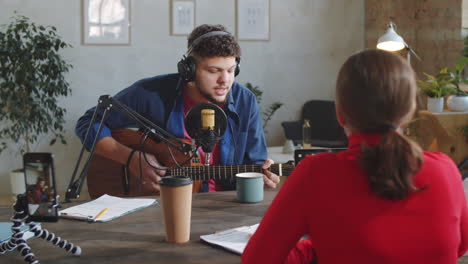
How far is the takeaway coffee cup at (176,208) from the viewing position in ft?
3.98

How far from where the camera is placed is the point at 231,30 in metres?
5.43

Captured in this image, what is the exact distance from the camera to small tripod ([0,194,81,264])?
109cm

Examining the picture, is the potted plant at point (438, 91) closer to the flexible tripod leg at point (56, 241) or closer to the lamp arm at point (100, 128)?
the lamp arm at point (100, 128)

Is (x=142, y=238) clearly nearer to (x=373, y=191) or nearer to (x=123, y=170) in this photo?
(x=373, y=191)

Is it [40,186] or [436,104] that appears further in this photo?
[436,104]

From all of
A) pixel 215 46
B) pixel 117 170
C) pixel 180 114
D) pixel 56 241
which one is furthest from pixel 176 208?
pixel 117 170

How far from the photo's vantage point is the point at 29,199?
42.8 inches

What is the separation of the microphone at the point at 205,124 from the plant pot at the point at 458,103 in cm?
296

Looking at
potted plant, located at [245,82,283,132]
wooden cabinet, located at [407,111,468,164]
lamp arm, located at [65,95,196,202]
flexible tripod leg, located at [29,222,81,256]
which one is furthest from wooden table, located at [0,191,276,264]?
potted plant, located at [245,82,283,132]

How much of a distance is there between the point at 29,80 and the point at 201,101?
2.78m

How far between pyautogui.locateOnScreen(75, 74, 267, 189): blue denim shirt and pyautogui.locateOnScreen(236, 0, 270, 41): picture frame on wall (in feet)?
10.7

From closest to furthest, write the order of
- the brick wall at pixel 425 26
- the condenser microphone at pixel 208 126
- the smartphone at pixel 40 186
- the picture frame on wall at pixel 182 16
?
the smartphone at pixel 40 186
the condenser microphone at pixel 208 126
the brick wall at pixel 425 26
the picture frame on wall at pixel 182 16

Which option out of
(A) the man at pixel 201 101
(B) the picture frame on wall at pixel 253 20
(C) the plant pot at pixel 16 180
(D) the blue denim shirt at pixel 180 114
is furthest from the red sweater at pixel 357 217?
(B) the picture frame on wall at pixel 253 20

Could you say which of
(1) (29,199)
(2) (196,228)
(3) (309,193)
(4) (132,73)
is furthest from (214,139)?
(4) (132,73)
